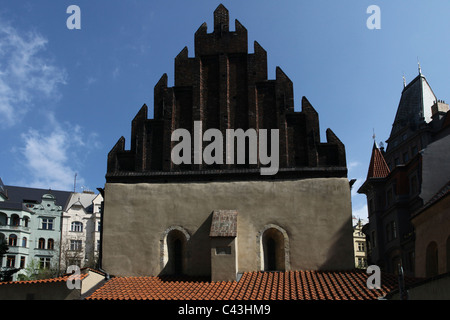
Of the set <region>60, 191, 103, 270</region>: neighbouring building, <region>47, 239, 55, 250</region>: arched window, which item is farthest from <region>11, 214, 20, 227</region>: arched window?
<region>60, 191, 103, 270</region>: neighbouring building

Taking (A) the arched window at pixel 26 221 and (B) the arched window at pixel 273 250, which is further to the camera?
(A) the arched window at pixel 26 221

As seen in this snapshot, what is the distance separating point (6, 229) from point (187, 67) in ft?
157

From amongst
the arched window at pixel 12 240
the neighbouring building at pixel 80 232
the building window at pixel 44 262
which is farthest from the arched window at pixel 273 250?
the arched window at pixel 12 240

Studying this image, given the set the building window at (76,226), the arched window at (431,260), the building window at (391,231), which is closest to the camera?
the arched window at (431,260)

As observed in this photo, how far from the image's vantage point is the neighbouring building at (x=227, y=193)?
19.7 metres

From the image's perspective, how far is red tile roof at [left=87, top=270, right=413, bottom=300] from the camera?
54.9 feet

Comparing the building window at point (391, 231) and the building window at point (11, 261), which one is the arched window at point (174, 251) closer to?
the building window at point (391, 231)

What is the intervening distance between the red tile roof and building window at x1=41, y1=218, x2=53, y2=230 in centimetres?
4958

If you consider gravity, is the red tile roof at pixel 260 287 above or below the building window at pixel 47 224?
below

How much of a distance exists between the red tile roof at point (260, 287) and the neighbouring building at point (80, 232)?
46482mm

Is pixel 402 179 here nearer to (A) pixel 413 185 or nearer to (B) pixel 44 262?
(A) pixel 413 185

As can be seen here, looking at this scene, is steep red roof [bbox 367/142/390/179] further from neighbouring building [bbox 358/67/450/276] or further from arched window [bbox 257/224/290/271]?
arched window [bbox 257/224/290/271]

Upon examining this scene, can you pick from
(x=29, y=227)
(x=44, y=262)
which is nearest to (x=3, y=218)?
(x=29, y=227)
